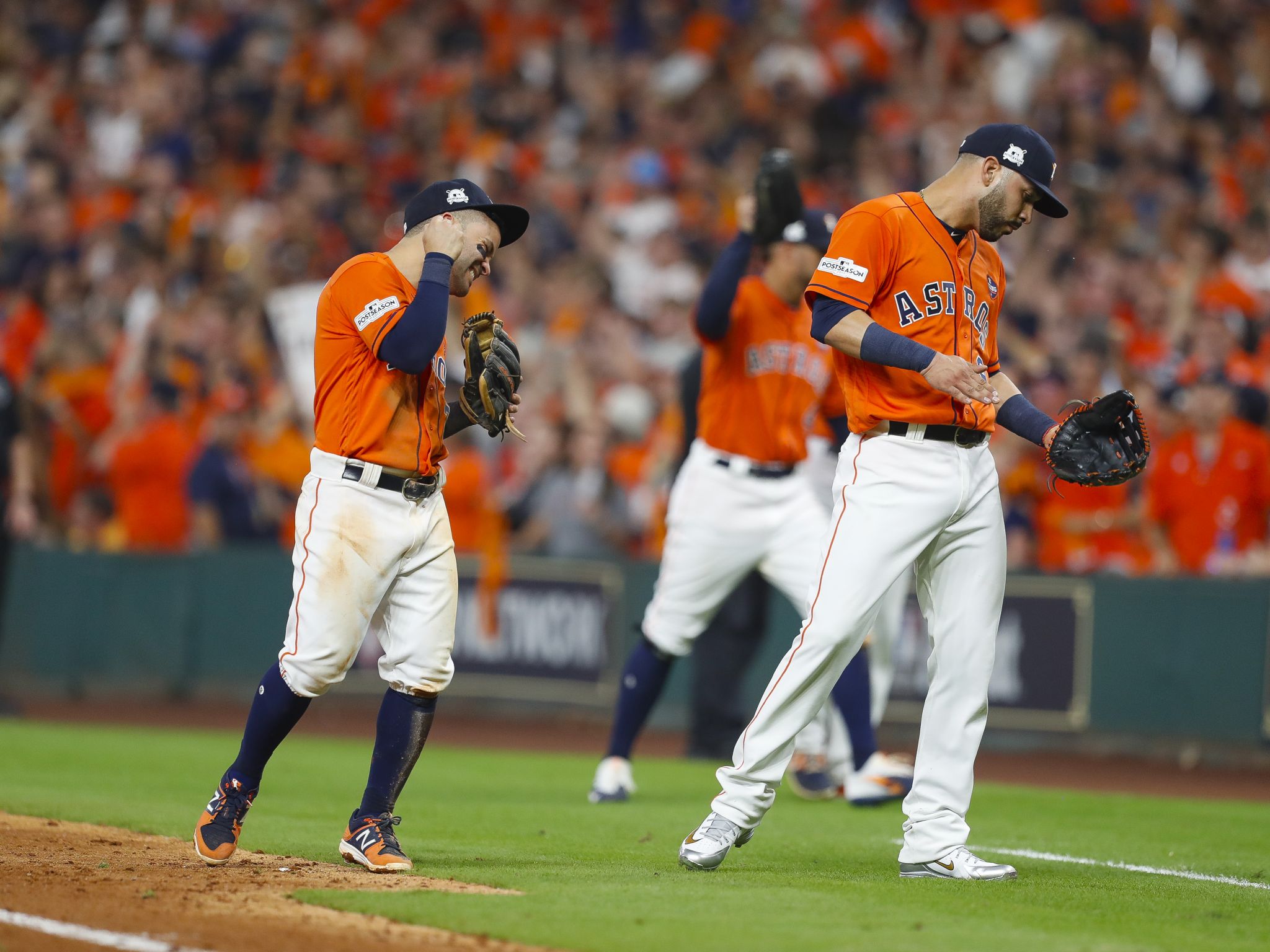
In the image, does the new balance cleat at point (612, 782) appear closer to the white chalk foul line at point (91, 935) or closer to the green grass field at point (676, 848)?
the green grass field at point (676, 848)

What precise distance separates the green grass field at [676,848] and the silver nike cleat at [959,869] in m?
0.06

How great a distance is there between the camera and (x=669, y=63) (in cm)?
1841

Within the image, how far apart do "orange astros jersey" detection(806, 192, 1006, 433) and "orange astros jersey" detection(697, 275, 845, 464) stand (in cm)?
235

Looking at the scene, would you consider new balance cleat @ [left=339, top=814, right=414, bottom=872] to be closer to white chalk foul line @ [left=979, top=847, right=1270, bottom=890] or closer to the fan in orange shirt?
white chalk foul line @ [left=979, top=847, right=1270, bottom=890]

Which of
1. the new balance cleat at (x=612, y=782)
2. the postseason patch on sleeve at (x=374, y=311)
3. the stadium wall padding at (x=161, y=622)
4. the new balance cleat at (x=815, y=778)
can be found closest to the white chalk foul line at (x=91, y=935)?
the postseason patch on sleeve at (x=374, y=311)

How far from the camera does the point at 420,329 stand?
5.26 metres

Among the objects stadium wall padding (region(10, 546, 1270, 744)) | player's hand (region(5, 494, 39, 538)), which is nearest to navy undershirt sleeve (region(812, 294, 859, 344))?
stadium wall padding (region(10, 546, 1270, 744))

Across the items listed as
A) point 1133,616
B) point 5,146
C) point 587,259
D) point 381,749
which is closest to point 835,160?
point 587,259

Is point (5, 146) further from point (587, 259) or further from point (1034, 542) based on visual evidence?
point (1034, 542)

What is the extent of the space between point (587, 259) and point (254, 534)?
4229 mm

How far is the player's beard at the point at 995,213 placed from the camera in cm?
552

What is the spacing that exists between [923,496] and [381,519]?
1785 millimetres

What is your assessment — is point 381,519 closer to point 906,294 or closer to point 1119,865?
point 906,294

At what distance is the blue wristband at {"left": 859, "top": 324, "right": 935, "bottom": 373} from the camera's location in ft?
17.1
